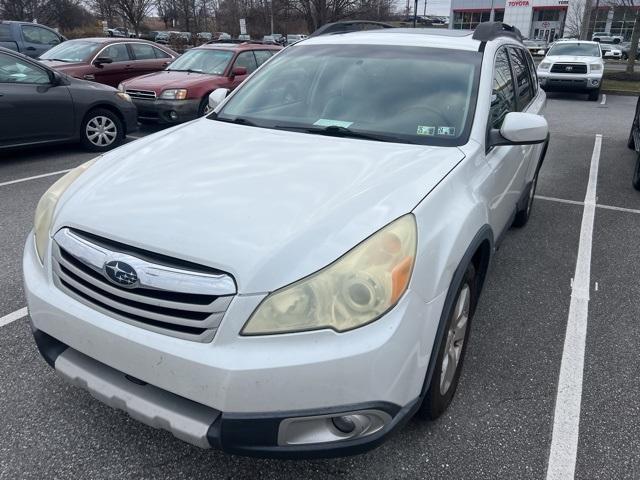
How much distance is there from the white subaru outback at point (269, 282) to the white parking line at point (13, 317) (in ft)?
3.68

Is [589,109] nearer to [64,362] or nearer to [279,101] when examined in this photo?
[279,101]

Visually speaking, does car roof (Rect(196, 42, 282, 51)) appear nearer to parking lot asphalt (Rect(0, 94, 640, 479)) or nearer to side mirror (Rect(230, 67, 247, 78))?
side mirror (Rect(230, 67, 247, 78))

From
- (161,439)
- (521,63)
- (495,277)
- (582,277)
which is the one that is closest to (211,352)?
(161,439)

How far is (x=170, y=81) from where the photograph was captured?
30.1 ft

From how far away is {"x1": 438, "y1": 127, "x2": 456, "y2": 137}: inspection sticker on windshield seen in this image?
2.75m

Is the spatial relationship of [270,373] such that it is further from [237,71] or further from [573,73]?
[573,73]

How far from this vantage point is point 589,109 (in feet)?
44.5

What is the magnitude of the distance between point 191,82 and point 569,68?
11582mm

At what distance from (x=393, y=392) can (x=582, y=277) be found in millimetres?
2825

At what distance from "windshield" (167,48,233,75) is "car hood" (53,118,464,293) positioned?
766 centimetres

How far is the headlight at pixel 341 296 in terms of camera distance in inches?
67.2

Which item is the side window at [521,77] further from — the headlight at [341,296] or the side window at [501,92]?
the headlight at [341,296]

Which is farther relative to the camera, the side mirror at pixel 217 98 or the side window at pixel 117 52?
the side window at pixel 117 52

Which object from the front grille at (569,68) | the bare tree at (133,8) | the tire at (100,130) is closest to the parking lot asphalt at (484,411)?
the tire at (100,130)
